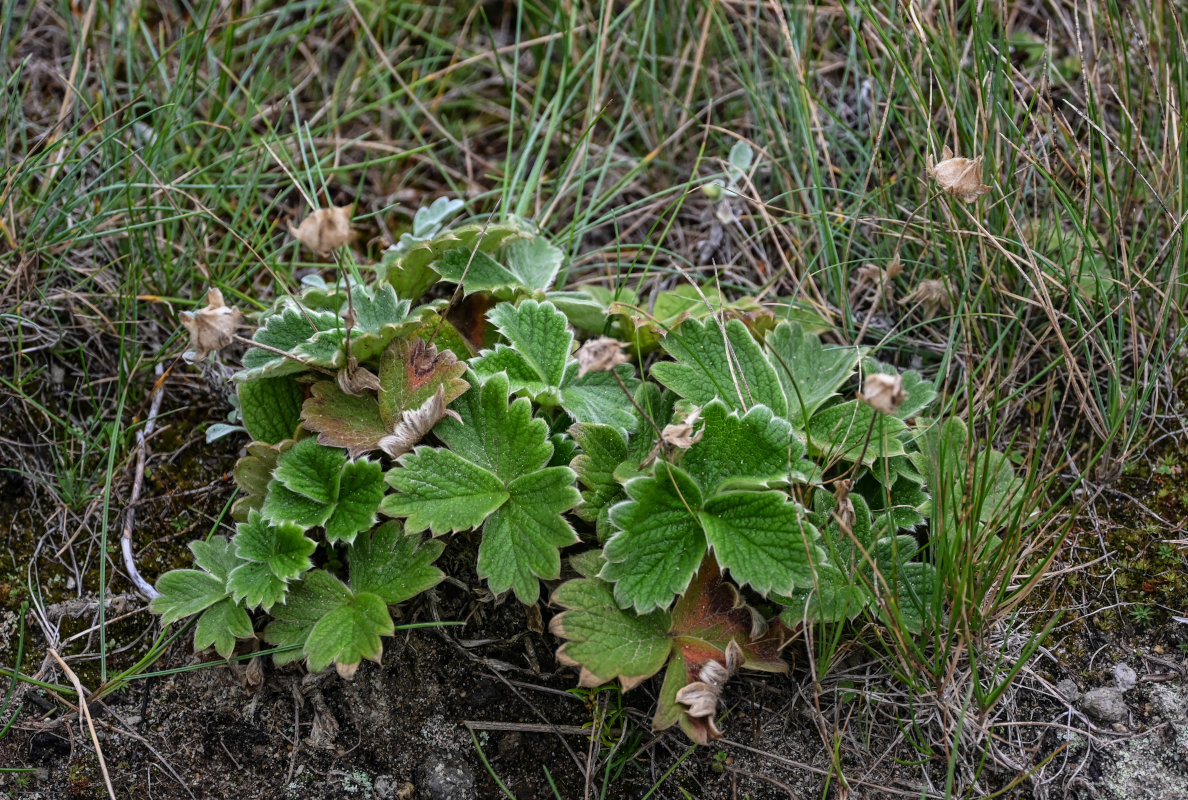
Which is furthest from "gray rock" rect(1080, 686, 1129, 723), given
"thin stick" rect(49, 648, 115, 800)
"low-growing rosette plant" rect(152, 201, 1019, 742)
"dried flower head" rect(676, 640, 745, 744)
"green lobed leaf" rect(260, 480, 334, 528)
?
"thin stick" rect(49, 648, 115, 800)

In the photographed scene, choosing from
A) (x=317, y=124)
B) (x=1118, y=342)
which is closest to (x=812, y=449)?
(x=1118, y=342)

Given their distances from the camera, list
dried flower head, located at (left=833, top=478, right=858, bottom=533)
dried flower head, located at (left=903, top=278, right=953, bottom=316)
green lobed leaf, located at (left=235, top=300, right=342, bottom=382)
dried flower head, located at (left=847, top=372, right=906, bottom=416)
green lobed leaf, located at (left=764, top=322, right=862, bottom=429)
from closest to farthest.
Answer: dried flower head, located at (left=847, top=372, right=906, bottom=416)
dried flower head, located at (left=833, top=478, right=858, bottom=533)
green lobed leaf, located at (left=235, top=300, right=342, bottom=382)
green lobed leaf, located at (left=764, top=322, right=862, bottom=429)
dried flower head, located at (left=903, top=278, right=953, bottom=316)

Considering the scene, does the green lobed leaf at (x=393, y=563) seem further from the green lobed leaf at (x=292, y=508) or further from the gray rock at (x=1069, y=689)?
the gray rock at (x=1069, y=689)

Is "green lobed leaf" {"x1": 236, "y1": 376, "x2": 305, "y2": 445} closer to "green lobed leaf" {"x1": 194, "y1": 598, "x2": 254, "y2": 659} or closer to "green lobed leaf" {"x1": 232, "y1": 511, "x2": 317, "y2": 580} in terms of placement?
"green lobed leaf" {"x1": 232, "y1": 511, "x2": 317, "y2": 580}

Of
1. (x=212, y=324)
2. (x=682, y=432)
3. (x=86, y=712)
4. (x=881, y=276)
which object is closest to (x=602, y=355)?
(x=682, y=432)

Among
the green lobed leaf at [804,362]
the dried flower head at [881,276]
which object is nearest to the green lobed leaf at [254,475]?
the green lobed leaf at [804,362]

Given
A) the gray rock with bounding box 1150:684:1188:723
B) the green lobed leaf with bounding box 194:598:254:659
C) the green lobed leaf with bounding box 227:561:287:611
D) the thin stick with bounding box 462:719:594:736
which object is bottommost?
the thin stick with bounding box 462:719:594:736

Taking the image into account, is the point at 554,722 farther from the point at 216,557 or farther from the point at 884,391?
the point at 884,391
